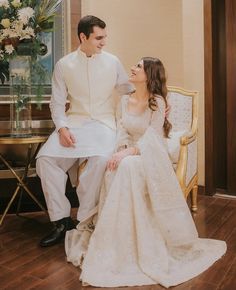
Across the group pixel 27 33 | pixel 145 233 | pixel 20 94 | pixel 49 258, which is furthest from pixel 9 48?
pixel 145 233

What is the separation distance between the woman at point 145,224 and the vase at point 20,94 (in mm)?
787

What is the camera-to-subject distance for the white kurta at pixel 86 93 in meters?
2.75

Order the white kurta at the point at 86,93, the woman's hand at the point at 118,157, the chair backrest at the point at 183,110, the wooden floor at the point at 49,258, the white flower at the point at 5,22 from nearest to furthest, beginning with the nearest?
1. the wooden floor at the point at 49,258
2. the woman's hand at the point at 118,157
3. the white flower at the point at 5,22
4. the white kurta at the point at 86,93
5. the chair backrest at the point at 183,110

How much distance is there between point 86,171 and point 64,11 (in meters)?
1.72

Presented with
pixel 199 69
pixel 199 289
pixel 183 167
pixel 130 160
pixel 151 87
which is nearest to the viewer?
pixel 199 289

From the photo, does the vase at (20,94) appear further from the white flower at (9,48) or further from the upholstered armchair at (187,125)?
the upholstered armchair at (187,125)

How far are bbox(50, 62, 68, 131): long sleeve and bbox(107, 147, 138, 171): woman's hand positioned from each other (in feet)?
1.61

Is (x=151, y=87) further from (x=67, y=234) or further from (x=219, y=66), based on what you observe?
(x=219, y=66)

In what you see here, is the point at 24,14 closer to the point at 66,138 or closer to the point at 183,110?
the point at 66,138

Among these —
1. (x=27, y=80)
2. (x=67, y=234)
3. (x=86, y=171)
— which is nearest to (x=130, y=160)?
(x=86, y=171)

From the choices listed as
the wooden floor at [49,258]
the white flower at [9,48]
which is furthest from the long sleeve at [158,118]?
the white flower at [9,48]

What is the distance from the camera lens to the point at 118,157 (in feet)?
7.88

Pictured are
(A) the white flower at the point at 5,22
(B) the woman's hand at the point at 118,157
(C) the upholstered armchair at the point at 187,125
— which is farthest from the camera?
(C) the upholstered armchair at the point at 187,125

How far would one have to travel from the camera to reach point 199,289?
189 centimetres
